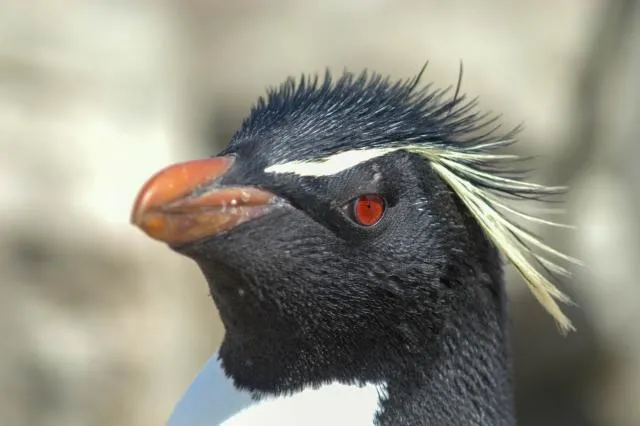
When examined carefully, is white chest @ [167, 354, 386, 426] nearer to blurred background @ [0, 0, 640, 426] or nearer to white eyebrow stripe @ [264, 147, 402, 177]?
white eyebrow stripe @ [264, 147, 402, 177]

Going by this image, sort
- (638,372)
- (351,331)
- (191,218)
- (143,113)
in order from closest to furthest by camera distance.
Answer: (191,218) < (351,331) < (143,113) < (638,372)

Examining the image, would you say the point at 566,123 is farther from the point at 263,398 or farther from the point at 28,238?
the point at 263,398

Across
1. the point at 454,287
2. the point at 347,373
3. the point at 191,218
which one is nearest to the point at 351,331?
the point at 347,373

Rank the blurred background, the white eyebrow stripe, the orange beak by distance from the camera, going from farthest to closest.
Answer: the blurred background
the white eyebrow stripe
the orange beak

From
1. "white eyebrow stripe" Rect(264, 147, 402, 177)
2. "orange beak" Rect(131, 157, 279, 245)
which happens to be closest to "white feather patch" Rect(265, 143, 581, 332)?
"white eyebrow stripe" Rect(264, 147, 402, 177)

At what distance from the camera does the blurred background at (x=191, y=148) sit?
3.54m

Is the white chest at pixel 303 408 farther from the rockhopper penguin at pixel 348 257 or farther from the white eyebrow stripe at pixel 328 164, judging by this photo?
the white eyebrow stripe at pixel 328 164

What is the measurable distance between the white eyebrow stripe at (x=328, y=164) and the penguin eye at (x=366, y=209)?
48mm

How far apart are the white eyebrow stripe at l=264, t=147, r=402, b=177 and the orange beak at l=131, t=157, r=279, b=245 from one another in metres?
0.06

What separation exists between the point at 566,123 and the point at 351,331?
3165 mm

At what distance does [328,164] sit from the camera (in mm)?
1235

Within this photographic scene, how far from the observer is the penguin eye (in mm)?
1245

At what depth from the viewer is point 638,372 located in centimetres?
405

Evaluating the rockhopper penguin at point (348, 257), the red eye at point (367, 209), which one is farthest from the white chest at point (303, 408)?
the red eye at point (367, 209)
